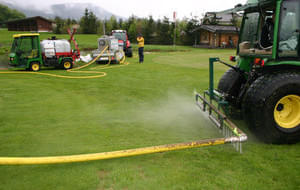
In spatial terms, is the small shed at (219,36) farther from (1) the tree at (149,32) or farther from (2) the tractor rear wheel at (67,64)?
(2) the tractor rear wheel at (67,64)

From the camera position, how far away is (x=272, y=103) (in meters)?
3.44

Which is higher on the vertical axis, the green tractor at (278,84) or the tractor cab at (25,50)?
the tractor cab at (25,50)

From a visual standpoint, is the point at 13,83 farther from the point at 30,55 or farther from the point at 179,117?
the point at 179,117

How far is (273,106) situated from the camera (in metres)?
3.44

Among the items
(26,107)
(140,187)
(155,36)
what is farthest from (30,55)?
(155,36)

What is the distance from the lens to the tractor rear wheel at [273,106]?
3.42 m

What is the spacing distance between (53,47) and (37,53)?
87cm

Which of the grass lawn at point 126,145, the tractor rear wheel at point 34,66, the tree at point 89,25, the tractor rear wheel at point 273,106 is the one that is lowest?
the grass lawn at point 126,145

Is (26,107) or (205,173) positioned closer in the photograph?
(205,173)

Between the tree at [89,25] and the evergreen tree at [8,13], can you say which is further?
the evergreen tree at [8,13]

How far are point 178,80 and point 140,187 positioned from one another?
6626mm

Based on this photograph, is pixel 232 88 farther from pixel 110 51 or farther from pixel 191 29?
pixel 191 29

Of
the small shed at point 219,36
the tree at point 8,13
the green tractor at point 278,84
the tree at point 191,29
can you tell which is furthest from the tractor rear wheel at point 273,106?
the tree at point 8,13

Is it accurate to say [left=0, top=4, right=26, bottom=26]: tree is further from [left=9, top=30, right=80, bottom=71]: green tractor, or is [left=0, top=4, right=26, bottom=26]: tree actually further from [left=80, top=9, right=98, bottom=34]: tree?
[left=9, top=30, right=80, bottom=71]: green tractor
